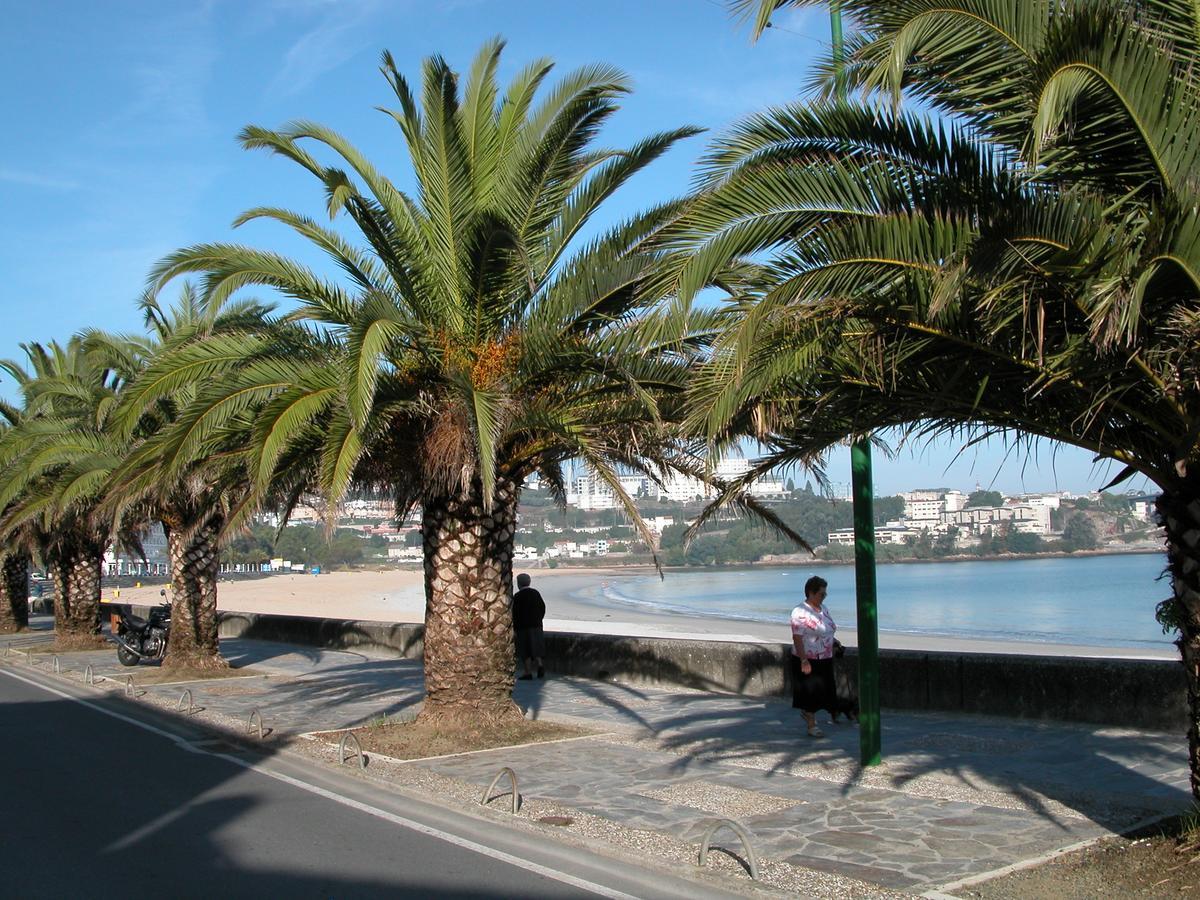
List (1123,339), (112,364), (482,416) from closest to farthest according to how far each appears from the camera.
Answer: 1. (1123,339)
2. (482,416)
3. (112,364)

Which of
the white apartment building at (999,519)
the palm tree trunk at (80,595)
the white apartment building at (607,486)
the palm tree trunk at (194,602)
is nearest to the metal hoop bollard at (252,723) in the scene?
the white apartment building at (607,486)

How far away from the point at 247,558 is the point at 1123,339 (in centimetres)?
14101

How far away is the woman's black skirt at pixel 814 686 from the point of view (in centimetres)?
1053

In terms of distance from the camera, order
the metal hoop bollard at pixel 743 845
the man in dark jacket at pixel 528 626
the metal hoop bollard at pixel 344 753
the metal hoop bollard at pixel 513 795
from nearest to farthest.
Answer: the metal hoop bollard at pixel 743 845, the metal hoop bollard at pixel 513 795, the metal hoop bollard at pixel 344 753, the man in dark jacket at pixel 528 626

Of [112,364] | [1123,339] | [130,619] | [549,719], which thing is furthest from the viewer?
[130,619]

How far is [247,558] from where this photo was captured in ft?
452

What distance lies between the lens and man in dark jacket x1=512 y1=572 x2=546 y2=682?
53.2ft

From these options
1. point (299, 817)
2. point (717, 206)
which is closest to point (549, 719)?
point (299, 817)

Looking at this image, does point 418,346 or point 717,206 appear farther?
point 418,346

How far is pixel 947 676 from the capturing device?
11.9 meters

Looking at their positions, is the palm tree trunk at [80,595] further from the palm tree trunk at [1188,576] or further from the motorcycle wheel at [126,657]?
the palm tree trunk at [1188,576]

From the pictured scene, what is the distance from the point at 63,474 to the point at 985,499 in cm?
8544

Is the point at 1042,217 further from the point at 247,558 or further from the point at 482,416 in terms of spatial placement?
the point at 247,558

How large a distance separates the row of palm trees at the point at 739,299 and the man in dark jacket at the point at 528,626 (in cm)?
348
